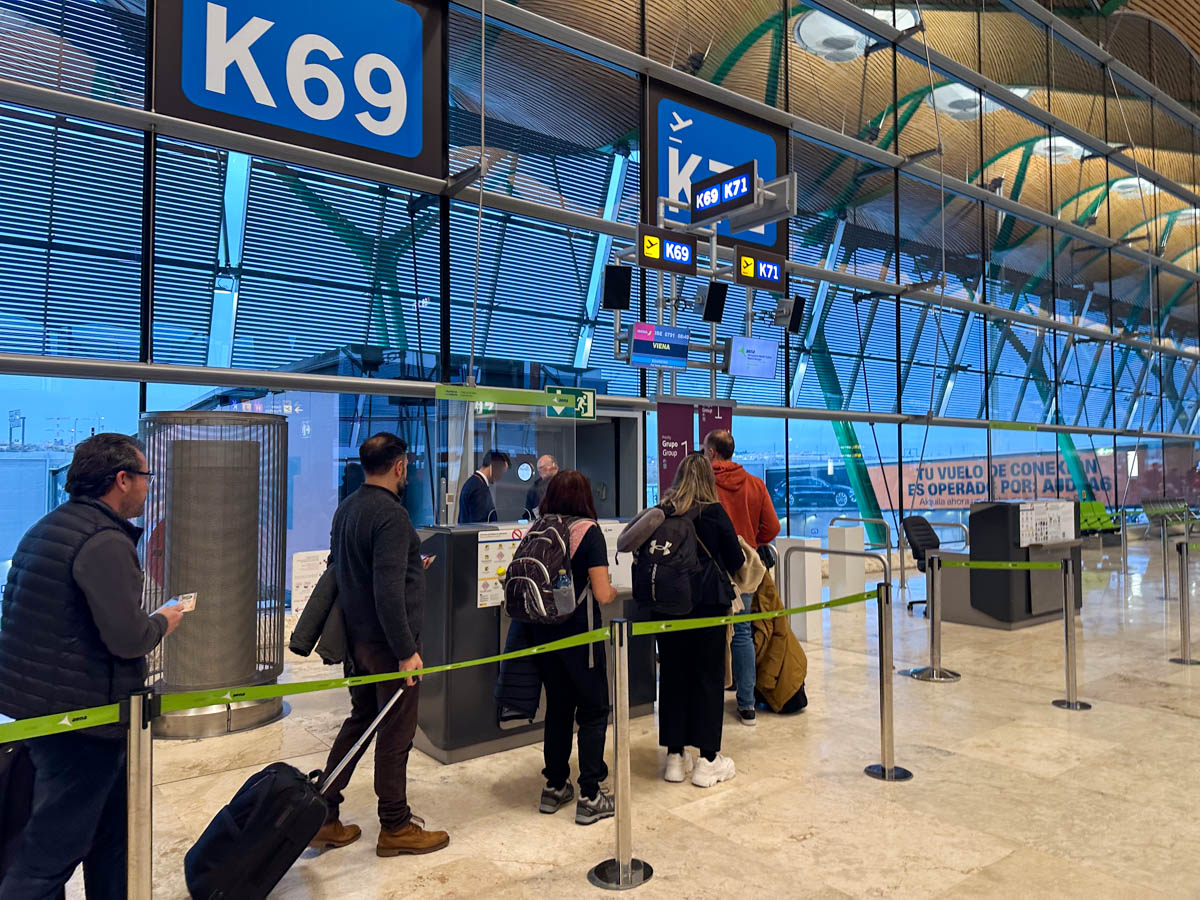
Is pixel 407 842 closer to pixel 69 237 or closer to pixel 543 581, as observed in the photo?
pixel 543 581

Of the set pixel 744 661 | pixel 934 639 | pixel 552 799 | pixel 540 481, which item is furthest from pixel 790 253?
pixel 552 799

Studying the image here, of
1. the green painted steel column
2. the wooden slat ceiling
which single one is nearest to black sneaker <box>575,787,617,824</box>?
the wooden slat ceiling

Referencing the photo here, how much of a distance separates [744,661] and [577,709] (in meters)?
1.67

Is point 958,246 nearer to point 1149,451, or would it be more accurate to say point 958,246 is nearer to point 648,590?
point 1149,451

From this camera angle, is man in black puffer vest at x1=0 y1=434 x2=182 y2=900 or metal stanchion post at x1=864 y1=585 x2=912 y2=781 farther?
metal stanchion post at x1=864 y1=585 x2=912 y2=781

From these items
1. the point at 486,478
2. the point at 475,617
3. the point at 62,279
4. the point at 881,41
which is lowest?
the point at 475,617

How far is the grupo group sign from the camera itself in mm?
11953

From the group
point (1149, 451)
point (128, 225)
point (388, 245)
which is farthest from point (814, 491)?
point (1149, 451)

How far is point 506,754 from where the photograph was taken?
439 cm

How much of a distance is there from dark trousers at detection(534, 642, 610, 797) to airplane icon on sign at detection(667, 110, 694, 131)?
644cm

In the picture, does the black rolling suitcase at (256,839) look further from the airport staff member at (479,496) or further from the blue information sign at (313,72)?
the blue information sign at (313,72)

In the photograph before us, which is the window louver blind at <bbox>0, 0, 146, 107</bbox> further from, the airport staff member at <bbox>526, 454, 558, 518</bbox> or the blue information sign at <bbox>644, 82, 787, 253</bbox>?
the blue information sign at <bbox>644, 82, 787, 253</bbox>

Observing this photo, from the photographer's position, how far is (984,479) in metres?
13.3

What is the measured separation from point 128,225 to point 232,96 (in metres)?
1.16
